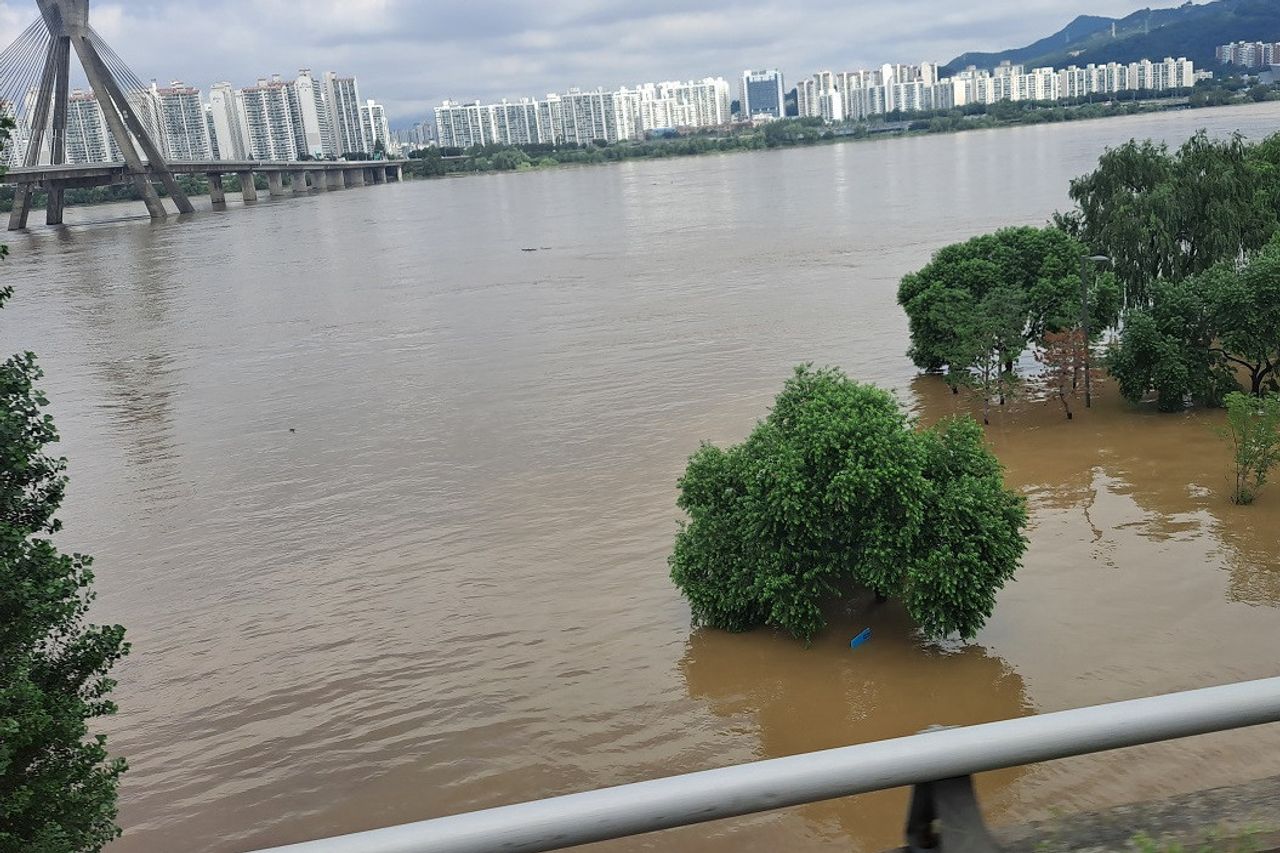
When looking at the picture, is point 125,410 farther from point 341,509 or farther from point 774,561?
point 774,561

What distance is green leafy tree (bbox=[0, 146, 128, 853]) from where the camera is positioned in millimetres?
6430

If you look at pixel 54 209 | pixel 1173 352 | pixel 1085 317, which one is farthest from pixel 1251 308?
pixel 54 209

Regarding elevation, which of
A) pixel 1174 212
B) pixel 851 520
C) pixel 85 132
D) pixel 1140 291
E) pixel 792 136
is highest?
pixel 85 132

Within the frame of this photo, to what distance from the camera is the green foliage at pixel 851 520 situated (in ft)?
38.9

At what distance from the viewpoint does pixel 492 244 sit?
65.6 m

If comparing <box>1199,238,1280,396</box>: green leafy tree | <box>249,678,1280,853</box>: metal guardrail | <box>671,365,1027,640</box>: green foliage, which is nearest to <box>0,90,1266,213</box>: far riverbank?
<box>1199,238,1280,396</box>: green leafy tree

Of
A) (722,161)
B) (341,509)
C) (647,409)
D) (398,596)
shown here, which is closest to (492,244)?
(647,409)

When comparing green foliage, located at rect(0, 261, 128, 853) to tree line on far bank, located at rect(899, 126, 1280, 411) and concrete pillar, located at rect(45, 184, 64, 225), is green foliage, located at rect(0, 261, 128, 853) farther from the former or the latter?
concrete pillar, located at rect(45, 184, 64, 225)

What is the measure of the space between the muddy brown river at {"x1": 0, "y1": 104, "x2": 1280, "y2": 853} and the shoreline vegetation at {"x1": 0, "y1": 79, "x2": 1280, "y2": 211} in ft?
369

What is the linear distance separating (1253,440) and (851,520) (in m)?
8.01

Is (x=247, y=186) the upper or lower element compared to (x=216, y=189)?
upper

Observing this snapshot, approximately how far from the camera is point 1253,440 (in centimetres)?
1642

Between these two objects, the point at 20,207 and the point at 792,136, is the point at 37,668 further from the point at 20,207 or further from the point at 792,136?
the point at 792,136

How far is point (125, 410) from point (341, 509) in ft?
43.2
